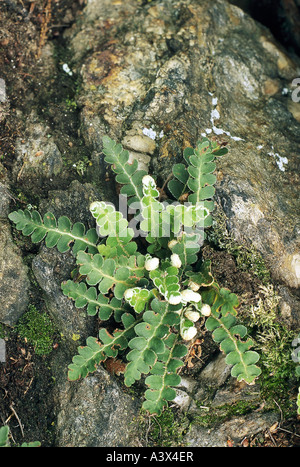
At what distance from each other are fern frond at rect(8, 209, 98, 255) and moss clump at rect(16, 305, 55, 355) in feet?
1.97

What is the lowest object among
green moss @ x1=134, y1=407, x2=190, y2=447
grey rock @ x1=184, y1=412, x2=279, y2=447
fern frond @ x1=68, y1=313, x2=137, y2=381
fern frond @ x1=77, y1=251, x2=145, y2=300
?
green moss @ x1=134, y1=407, x2=190, y2=447

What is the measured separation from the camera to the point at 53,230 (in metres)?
3.76

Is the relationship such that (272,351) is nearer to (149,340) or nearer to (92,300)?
(149,340)

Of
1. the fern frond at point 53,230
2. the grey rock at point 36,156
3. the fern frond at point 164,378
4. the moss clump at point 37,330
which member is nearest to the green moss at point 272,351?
the fern frond at point 164,378

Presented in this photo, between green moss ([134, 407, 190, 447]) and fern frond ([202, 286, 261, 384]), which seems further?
green moss ([134, 407, 190, 447])

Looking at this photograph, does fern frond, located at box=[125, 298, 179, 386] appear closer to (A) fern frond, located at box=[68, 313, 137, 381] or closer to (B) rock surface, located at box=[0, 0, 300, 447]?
(A) fern frond, located at box=[68, 313, 137, 381]

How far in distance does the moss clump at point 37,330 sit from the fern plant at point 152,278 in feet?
1.00

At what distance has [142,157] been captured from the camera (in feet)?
13.7

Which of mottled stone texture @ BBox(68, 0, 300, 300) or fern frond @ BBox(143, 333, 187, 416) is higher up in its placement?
mottled stone texture @ BBox(68, 0, 300, 300)

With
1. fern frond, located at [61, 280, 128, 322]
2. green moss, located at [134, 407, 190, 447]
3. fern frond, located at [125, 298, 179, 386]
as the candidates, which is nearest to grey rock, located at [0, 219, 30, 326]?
fern frond, located at [61, 280, 128, 322]

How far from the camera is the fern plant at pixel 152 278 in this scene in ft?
11.3

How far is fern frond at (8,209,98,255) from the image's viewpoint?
3.74m

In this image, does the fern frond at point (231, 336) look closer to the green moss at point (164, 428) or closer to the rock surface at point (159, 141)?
the rock surface at point (159, 141)

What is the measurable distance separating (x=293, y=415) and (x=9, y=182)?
10.5ft
